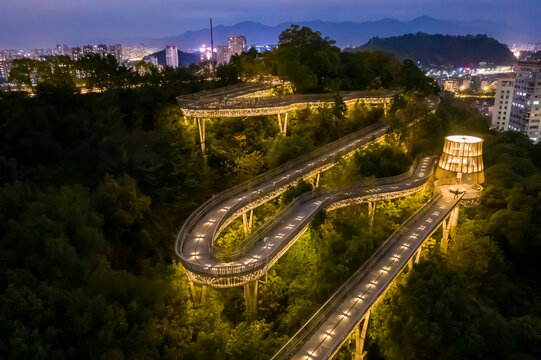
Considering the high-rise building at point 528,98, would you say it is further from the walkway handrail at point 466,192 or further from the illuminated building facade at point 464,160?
the walkway handrail at point 466,192

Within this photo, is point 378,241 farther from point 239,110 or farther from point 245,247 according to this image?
point 239,110

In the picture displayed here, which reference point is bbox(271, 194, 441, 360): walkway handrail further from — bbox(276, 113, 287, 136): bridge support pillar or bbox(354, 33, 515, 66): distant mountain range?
bbox(354, 33, 515, 66): distant mountain range

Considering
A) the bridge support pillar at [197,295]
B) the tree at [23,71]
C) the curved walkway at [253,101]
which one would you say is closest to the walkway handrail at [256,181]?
the bridge support pillar at [197,295]

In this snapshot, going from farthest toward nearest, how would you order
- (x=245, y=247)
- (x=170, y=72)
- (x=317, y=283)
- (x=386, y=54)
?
(x=386, y=54), (x=170, y=72), (x=317, y=283), (x=245, y=247)

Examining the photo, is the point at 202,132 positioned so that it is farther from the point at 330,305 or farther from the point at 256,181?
the point at 330,305

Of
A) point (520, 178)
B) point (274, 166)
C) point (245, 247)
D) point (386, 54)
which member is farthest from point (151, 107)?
point (386, 54)

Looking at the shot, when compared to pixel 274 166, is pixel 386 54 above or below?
above
